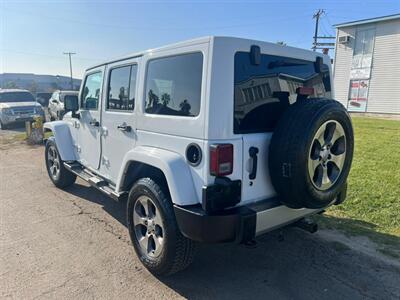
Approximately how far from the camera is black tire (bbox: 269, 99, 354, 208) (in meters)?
2.52

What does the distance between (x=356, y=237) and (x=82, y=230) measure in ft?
11.0

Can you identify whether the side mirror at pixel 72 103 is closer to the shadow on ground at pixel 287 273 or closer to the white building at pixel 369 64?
the shadow on ground at pixel 287 273

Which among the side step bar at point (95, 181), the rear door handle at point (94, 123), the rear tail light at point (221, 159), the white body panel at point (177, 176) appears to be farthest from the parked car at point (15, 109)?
the rear tail light at point (221, 159)

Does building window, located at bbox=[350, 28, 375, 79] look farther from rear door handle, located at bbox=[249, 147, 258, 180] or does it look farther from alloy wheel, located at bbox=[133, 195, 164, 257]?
alloy wheel, located at bbox=[133, 195, 164, 257]

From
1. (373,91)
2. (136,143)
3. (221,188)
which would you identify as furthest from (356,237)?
(373,91)

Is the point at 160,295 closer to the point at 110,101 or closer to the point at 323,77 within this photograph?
the point at 110,101

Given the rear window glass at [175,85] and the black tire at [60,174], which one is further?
the black tire at [60,174]

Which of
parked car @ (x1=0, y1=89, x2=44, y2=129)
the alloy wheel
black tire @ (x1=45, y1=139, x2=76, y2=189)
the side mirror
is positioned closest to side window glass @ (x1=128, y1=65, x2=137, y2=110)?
the alloy wheel

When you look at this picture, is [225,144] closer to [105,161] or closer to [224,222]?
[224,222]

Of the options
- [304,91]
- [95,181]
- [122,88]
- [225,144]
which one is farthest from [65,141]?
[304,91]

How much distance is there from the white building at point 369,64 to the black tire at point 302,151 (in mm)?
20643

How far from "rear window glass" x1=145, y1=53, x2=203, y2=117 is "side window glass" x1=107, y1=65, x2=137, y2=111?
34cm

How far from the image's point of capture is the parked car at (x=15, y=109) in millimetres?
14695

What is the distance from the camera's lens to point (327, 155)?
2.83 m
